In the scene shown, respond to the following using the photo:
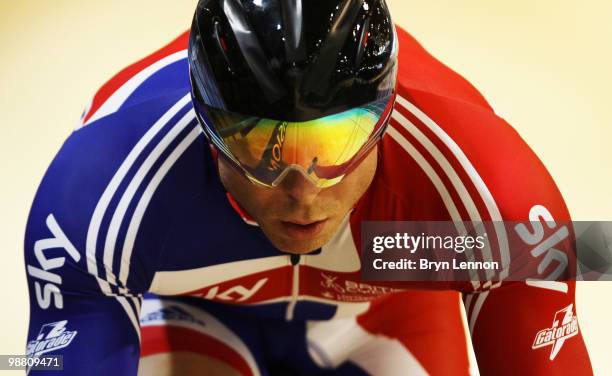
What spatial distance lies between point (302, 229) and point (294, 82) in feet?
0.72

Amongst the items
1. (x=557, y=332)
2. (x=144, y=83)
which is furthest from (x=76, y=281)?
(x=557, y=332)

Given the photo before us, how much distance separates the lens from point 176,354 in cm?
168

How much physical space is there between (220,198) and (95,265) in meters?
0.19

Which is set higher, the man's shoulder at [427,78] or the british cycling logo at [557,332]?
the man's shoulder at [427,78]

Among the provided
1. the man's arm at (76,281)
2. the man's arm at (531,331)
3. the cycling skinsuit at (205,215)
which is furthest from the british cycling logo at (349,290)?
the man's arm at (76,281)

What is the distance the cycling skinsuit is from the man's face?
0.08m

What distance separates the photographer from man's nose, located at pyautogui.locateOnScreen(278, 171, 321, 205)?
119cm

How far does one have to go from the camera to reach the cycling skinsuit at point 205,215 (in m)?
1.37

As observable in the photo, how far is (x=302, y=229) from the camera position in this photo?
127 centimetres

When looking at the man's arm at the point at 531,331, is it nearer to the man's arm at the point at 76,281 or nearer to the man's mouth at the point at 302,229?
the man's mouth at the point at 302,229

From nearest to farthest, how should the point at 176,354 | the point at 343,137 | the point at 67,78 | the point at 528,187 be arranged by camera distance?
the point at 343,137 → the point at 528,187 → the point at 176,354 → the point at 67,78

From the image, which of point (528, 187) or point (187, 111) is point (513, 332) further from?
point (187, 111)

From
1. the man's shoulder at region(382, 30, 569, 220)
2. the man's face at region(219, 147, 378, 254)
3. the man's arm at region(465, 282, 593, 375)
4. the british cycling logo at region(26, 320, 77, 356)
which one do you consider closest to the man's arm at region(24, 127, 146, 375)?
the british cycling logo at region(26, 320, 77, 356)

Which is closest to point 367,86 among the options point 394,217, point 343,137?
point 343,137
